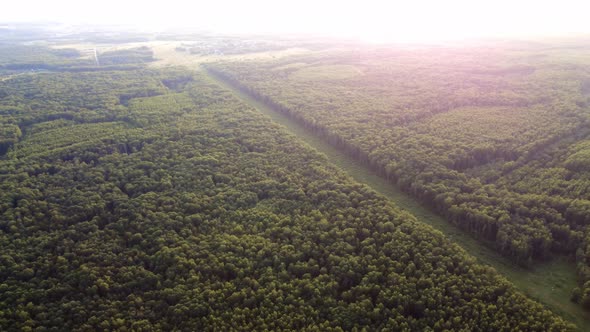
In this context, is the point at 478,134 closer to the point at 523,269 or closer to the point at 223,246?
the point at 523,269

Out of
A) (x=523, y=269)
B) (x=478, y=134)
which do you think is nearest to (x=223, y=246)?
(x=523, y=269)

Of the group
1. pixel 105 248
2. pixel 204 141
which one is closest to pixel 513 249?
pixel 105 248

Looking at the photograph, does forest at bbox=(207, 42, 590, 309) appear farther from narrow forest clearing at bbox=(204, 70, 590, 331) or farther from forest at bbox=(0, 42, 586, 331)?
forest at bbox=(0, 42, 586, 331)

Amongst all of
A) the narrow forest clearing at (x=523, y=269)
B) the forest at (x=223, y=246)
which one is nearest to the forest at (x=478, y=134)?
the narrow forest clearing at (x=523, y=269)

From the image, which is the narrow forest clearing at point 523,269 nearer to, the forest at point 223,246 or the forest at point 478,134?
the forest at point 478,134

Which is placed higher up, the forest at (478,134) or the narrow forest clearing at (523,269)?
the forest at (478,134)

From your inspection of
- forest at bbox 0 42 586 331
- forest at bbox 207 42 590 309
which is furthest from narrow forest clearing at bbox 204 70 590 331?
forest at bbox 0 42 586 331
